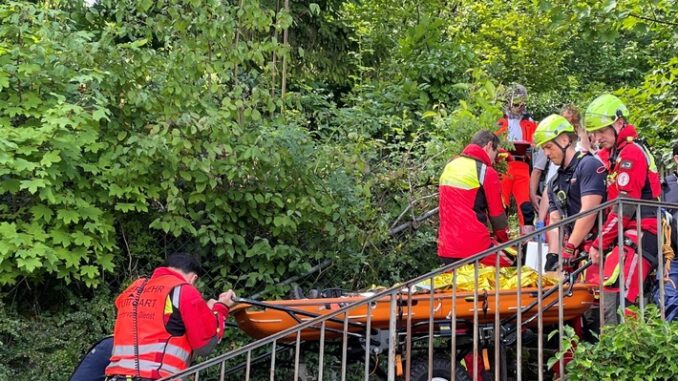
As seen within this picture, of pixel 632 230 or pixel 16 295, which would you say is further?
pixel 16 295

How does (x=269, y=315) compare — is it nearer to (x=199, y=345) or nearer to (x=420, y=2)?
(x=199, y=345)

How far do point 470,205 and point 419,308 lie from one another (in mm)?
1189

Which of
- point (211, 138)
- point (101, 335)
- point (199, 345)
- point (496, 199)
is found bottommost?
point (101, 335)

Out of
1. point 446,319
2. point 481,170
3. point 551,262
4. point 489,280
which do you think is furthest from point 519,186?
point 446,319

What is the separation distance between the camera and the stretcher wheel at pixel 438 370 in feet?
21.6

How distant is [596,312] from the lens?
6660 mm

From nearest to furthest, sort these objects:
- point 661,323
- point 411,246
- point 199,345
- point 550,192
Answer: point 661,323, point 199,345, point 550,192, point 411,246

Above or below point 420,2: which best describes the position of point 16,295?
below

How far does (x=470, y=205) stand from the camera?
7309 mm

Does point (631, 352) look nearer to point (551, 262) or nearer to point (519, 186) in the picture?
point (551, 262)

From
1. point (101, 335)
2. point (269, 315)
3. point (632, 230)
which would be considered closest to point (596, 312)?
point (632, 230)

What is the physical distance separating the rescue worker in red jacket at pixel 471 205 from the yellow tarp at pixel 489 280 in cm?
32

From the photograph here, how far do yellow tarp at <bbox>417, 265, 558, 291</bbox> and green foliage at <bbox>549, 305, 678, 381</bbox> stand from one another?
38.9 inches

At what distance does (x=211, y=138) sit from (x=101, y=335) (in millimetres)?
1891
